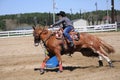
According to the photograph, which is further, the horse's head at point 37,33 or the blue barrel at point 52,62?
the blue barrel at point 52,62

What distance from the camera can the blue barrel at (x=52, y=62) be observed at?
38.2 feet

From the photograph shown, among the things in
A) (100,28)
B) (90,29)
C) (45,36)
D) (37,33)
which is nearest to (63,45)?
(45,36)

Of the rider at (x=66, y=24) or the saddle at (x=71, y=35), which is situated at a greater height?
the rider at (x=66, y=24)

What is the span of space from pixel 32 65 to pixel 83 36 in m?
3.06

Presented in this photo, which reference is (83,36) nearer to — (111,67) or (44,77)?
(111,67)

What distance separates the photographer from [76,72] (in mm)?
10828

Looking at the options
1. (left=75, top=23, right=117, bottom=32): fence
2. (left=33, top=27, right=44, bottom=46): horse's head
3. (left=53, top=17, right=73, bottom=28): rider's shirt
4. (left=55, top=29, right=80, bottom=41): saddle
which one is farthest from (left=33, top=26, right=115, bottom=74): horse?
(left=75, top=23, right=117, bottom=32): fence

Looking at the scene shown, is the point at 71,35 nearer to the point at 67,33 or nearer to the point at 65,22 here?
the point at 67,33

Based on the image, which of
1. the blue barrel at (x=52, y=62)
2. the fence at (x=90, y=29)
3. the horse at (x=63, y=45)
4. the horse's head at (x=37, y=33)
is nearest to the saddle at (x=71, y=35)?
the horse at (x=63, y=45)

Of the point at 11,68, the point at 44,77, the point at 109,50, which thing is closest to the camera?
the point at 44,77

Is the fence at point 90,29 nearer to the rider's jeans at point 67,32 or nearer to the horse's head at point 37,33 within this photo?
the horse's head at point 37,33

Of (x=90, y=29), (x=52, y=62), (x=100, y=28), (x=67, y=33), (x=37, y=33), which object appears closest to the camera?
(x=67, y=33)

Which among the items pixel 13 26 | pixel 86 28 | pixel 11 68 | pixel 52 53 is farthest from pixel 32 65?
pixel 13 26

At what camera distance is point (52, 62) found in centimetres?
1171
